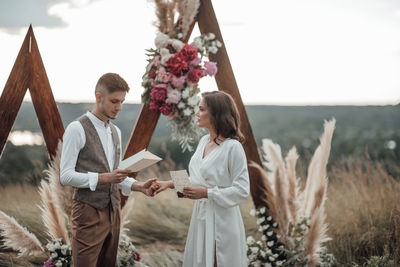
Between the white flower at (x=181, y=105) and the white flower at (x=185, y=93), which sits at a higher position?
the white flower at (x=185, y=93)

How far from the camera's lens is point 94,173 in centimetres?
223

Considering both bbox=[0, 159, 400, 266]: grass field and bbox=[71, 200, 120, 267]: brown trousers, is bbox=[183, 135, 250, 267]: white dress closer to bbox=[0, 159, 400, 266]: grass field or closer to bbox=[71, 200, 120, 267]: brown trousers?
bbox=[71, 200, 120, 267]: brown trousers

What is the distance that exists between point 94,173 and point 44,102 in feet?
4.51

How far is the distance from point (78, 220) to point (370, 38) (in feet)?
12.8

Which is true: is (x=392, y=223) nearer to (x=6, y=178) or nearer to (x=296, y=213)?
(x=296, y=213)

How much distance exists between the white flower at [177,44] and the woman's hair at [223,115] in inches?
36.7

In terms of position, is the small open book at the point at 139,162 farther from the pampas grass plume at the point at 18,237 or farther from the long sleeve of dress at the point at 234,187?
the pampas grass plume at the point at 18,237

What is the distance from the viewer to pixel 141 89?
3.39 metres

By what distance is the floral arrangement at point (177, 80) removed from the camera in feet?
10.5

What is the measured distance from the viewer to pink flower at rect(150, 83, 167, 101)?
126 inches

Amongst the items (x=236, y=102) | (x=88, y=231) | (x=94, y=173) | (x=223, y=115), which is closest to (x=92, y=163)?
(x=94, y=173)

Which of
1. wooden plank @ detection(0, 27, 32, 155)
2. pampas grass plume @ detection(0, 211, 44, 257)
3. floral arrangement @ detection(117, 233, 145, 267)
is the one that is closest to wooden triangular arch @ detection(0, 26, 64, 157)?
wooden plank @ detection(0, 27, 32, 155)

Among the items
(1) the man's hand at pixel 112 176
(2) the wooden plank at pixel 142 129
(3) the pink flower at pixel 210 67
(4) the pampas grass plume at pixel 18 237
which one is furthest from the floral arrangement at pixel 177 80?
(4) the pampas grass plume at pixel 18 237

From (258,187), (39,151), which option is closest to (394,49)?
(258,187)
